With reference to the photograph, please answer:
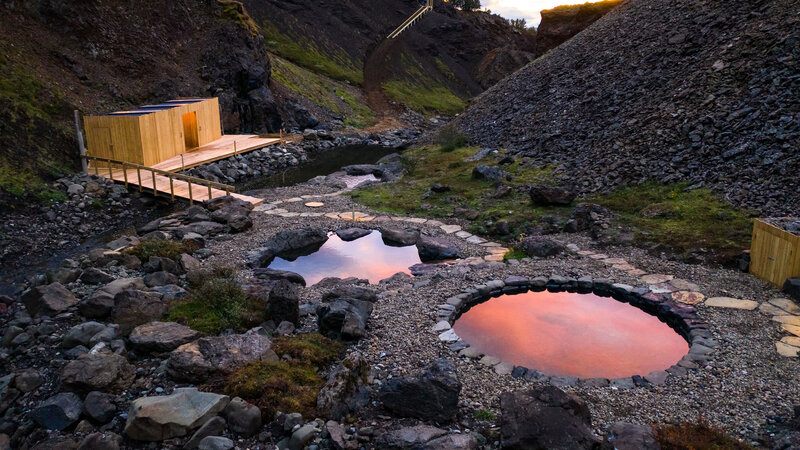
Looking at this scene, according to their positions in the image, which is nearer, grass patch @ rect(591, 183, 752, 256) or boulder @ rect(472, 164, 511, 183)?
grass patch @ rect(591, 183, 752, 256)

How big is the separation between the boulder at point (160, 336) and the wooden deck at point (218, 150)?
17.4 meters

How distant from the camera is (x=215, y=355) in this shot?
34.2 ft

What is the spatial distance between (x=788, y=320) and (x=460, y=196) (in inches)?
540

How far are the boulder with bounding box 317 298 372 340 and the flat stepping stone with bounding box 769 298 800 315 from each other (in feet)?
29.9

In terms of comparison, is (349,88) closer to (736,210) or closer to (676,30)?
(676,30)

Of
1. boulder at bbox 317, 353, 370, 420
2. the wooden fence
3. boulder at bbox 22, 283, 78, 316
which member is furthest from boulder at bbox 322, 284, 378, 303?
the wooden fence

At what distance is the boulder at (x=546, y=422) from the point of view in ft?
26.3

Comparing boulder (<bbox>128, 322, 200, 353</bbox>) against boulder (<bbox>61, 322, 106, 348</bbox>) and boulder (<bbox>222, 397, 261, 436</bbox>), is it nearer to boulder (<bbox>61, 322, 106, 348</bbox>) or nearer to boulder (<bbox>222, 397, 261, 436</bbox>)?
boulder (<bbox>61, 322, 106, 348</bbox>)

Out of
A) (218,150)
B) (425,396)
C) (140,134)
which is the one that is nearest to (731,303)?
(425,396)

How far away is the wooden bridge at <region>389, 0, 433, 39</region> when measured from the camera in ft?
272

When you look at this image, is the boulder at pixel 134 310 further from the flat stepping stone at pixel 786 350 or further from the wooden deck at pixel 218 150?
the wooden deck at pixel 218 150

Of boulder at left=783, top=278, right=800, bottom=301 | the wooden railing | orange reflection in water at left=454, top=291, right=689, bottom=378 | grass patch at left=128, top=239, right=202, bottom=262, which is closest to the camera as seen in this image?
orange reflection in water at left=454, top=291, right=689, bottom=378

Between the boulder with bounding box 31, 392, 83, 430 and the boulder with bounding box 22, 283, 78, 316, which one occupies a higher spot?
the boulder with bounding box 22, 283, 78, 316

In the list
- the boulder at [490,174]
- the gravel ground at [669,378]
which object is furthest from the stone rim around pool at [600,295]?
the boulder at [490,174]
